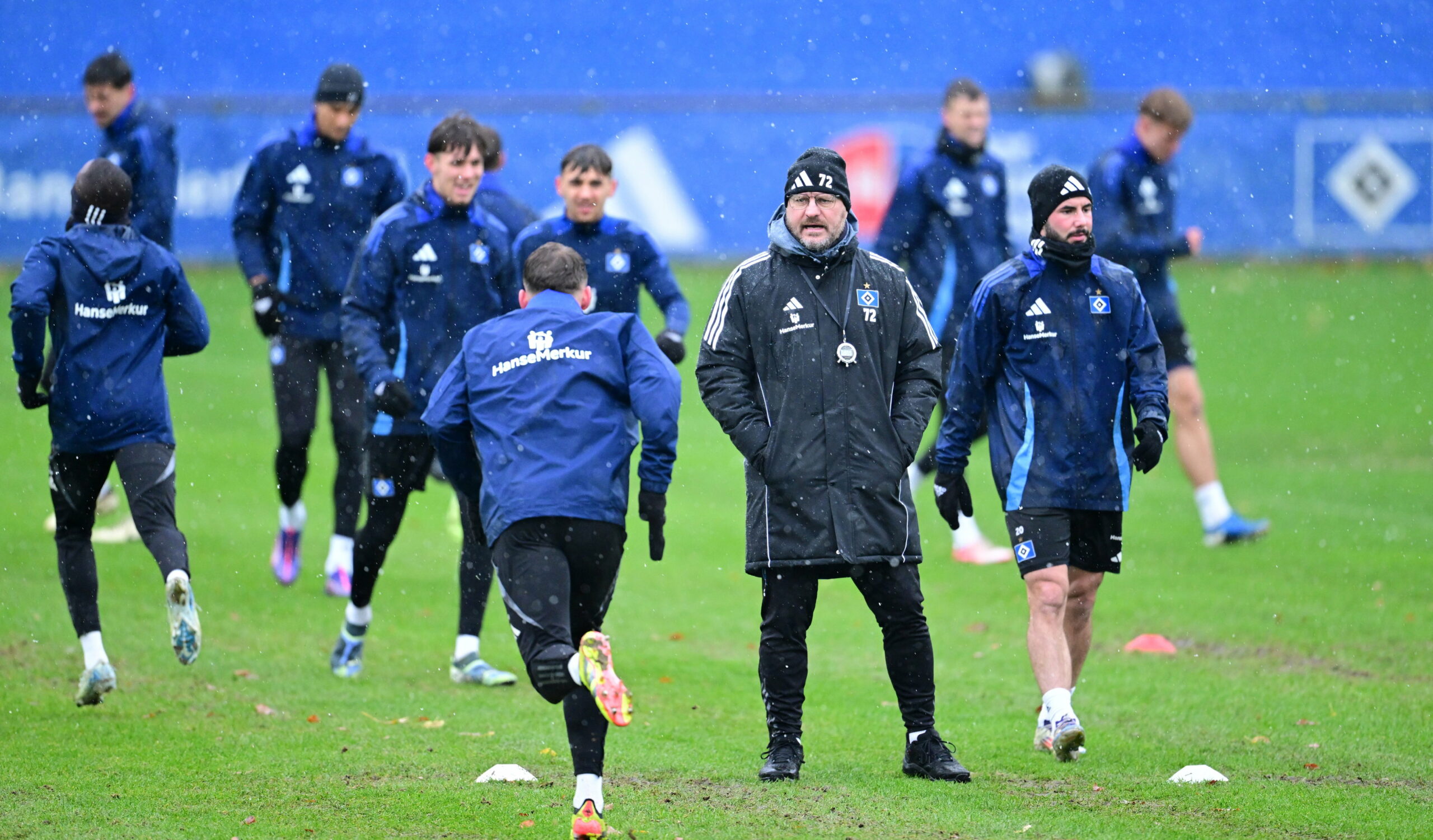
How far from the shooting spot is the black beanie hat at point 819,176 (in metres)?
6.03

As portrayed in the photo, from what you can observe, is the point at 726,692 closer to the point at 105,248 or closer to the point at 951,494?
the point at 951,494

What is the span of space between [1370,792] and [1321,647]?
2.73 m

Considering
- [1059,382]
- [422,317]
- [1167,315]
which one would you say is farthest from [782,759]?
[1167,315]

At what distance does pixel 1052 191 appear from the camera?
650cm

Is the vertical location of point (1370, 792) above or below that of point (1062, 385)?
below

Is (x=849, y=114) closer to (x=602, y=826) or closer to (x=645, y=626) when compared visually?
(x=645, y=626)

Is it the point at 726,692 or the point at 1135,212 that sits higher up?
the point at 1135,212

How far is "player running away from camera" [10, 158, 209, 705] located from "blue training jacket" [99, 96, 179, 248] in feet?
8.15

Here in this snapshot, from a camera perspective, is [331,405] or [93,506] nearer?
[93,506]

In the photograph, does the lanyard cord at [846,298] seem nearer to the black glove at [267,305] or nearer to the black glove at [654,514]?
the black glove at [654,514]

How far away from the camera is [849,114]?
79.1 feet

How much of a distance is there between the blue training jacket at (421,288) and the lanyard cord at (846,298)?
2346 millimetres

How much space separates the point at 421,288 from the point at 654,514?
8.71ft

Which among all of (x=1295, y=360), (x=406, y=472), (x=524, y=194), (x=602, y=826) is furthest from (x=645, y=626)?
(x=524, y=194)
